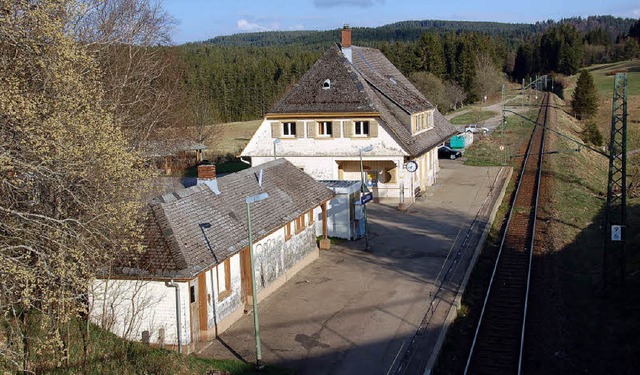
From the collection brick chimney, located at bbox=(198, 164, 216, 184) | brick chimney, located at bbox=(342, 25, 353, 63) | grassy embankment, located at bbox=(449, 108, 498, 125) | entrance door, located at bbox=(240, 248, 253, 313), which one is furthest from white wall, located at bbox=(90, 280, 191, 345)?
grassy embankment, located at bbox=(449, 108, 498, 125)

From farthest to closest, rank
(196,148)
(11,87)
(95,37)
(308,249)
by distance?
(196,148) → (95,37) → (308,249) → (11,87)

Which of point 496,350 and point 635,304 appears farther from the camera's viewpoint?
point 635,304

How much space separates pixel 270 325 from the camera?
1836 centimetres

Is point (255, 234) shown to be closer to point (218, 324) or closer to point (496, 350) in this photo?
point (218, 324)

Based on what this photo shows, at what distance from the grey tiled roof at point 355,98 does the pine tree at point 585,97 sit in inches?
1731

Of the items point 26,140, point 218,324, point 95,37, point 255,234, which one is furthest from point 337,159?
point 26,140

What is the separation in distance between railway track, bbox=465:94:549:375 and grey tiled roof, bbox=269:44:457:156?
6.85 metres

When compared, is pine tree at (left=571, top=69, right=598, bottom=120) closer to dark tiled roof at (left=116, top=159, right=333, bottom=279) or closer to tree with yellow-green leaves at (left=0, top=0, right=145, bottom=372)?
dark tiled roof at (left=116, top=159, right=333, bottom=279)

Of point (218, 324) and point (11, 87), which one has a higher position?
point (11, 87)

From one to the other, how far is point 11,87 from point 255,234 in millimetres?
8794

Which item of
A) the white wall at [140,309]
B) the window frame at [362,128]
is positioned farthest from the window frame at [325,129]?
the white wall at [140,309]

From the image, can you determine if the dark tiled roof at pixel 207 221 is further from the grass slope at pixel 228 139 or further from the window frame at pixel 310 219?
the grass slope at pixel 228 139

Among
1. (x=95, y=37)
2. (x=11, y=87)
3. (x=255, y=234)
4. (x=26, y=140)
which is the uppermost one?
(x=95, y=37)

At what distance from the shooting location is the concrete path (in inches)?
639
